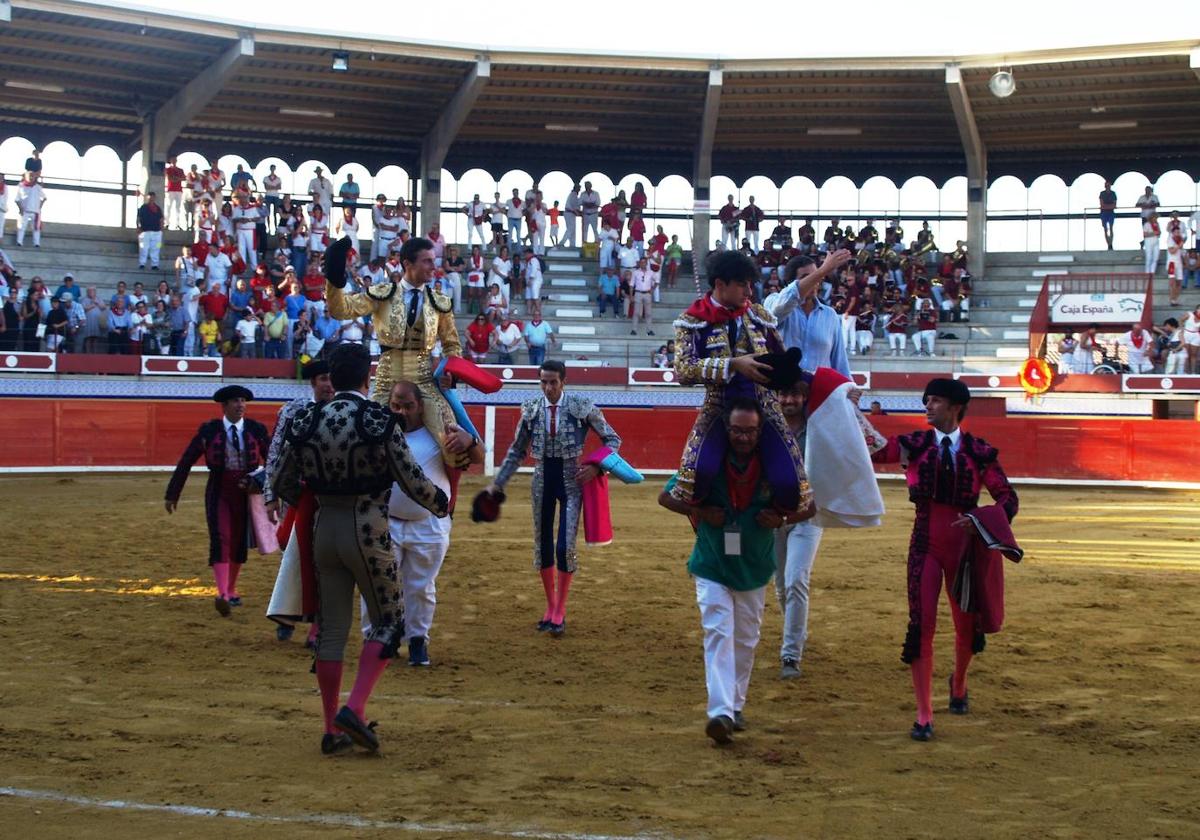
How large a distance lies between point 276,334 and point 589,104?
9.42 meters

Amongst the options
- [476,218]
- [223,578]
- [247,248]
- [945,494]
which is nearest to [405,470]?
[945,494]

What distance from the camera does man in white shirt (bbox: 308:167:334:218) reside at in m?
25.8

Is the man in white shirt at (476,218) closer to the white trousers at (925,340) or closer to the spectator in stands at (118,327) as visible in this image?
the spectator in stands at (118,327)

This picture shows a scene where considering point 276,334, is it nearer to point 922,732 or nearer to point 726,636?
point 726,636

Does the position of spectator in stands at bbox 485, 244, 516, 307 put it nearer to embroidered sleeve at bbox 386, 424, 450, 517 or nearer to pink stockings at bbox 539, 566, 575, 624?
pink stockings at bbox 539, 566, 575, 624

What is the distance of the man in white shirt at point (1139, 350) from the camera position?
70.9ft

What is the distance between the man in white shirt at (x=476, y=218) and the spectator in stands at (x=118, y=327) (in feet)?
24.9

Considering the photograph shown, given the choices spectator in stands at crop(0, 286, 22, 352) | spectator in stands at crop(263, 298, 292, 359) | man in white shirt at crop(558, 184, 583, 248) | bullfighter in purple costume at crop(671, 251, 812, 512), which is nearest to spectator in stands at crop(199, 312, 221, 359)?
spectator in stands at crop(263, 298, 292, 359)

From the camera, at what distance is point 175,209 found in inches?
990

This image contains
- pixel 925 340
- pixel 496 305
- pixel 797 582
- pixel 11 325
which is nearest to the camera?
pixel 797 582

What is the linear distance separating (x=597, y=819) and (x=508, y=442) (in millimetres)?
17076

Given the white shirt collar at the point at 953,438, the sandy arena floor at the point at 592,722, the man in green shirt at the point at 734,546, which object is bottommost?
the sandy arena floor at the point at 592,722

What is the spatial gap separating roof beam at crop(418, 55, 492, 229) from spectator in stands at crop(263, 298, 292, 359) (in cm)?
678

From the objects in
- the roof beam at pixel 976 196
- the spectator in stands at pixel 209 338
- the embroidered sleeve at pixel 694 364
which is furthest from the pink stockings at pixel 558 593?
the roof beam at pixel 976 196
